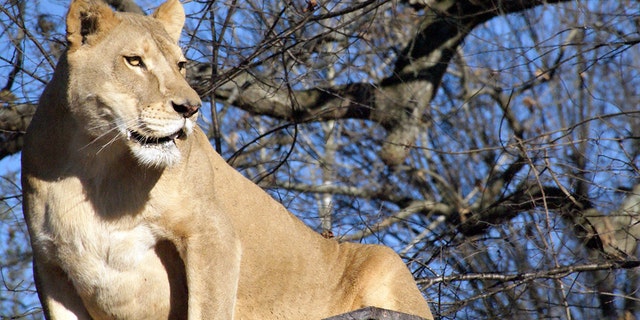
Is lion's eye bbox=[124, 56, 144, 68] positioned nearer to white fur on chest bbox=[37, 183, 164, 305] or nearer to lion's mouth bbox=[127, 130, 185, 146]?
lion's mouth bbox=[127, 130, 185, 146]

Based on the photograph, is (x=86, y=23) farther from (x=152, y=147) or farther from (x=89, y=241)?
(x=89, y=241)

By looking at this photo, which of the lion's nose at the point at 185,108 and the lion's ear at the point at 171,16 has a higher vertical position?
the lion's ear at the point at 171,16

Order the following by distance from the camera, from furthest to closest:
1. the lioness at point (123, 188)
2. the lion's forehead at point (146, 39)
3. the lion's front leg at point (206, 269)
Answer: the lion's front leg at point (206, 269) → the lion's forehead at point (146, 39) → the lioness at point (123, 188)

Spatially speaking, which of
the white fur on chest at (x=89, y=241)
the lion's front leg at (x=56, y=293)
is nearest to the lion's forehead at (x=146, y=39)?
the white fur on chest at (x=89, y=241)

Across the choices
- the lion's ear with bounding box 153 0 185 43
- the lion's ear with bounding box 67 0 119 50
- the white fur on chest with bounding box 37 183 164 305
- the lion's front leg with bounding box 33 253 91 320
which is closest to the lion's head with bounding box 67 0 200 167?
the lion's ear with bounding box 67 0 119 50

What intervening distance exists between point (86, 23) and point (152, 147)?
2.38ft

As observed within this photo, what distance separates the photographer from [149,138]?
4582 mm

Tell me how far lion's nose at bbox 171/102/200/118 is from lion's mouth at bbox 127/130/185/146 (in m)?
0.09

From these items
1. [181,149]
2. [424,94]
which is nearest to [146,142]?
[181,149]

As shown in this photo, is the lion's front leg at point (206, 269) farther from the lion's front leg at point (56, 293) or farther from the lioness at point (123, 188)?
the lion's front leg at point (56, 293)

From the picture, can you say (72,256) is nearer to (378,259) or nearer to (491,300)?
(378,259)

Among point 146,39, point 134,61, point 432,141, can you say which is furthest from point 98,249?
point 432,141

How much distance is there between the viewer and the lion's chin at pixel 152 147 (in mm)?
4582

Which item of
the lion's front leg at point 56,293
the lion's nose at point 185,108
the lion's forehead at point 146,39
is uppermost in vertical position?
the lion's forehead at point 146,39
